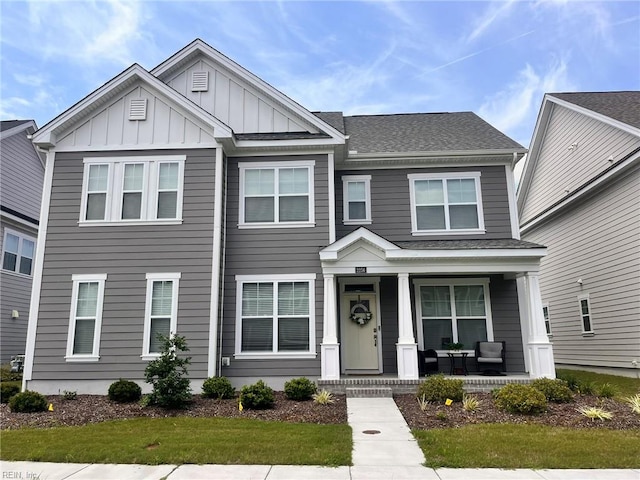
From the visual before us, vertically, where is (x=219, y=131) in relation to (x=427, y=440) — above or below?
above

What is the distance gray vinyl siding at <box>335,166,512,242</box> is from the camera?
41.4 ft

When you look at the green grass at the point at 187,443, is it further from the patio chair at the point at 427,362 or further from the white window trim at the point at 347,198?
the white window trim at the point at 347,198

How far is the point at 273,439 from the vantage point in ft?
21.6

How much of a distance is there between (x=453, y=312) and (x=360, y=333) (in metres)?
2.55

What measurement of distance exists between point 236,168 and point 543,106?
12.8m

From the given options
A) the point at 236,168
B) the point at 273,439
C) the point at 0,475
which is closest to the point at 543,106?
the point at 236,168

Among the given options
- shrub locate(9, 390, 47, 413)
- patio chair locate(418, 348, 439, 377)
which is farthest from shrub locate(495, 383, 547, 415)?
shrub locate(9, 390, 47, 413)

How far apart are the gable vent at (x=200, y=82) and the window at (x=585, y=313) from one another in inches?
542

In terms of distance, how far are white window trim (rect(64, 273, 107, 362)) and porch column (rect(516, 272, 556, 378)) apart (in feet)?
33.2

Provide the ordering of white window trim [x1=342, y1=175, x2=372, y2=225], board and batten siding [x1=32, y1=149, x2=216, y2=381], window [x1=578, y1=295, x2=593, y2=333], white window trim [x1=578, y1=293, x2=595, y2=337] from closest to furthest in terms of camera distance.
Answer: board and batten siding [x1=32, y1=149, x2=216, y2=381], white window trim [x1=342, y1=175, x2=372, y2=225], white window trim [x1=578, y1=293, x2=595, y2=337], window [x1=578, y1=295, x2=593, y2=333]

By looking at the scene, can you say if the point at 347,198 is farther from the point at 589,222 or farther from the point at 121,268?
the point at 589,222

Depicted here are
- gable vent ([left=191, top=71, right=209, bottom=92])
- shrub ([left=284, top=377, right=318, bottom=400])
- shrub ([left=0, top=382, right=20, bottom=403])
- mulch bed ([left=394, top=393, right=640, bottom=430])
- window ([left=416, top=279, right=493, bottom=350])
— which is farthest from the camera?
gable vent ([left=191, top=71, right=209, bottom=92])

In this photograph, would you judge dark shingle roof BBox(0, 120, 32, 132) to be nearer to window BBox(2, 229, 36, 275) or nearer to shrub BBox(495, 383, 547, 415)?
window BBox(2, 229, 36, 275)

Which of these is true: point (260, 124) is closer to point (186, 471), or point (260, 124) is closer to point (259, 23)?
point (259, 23)
